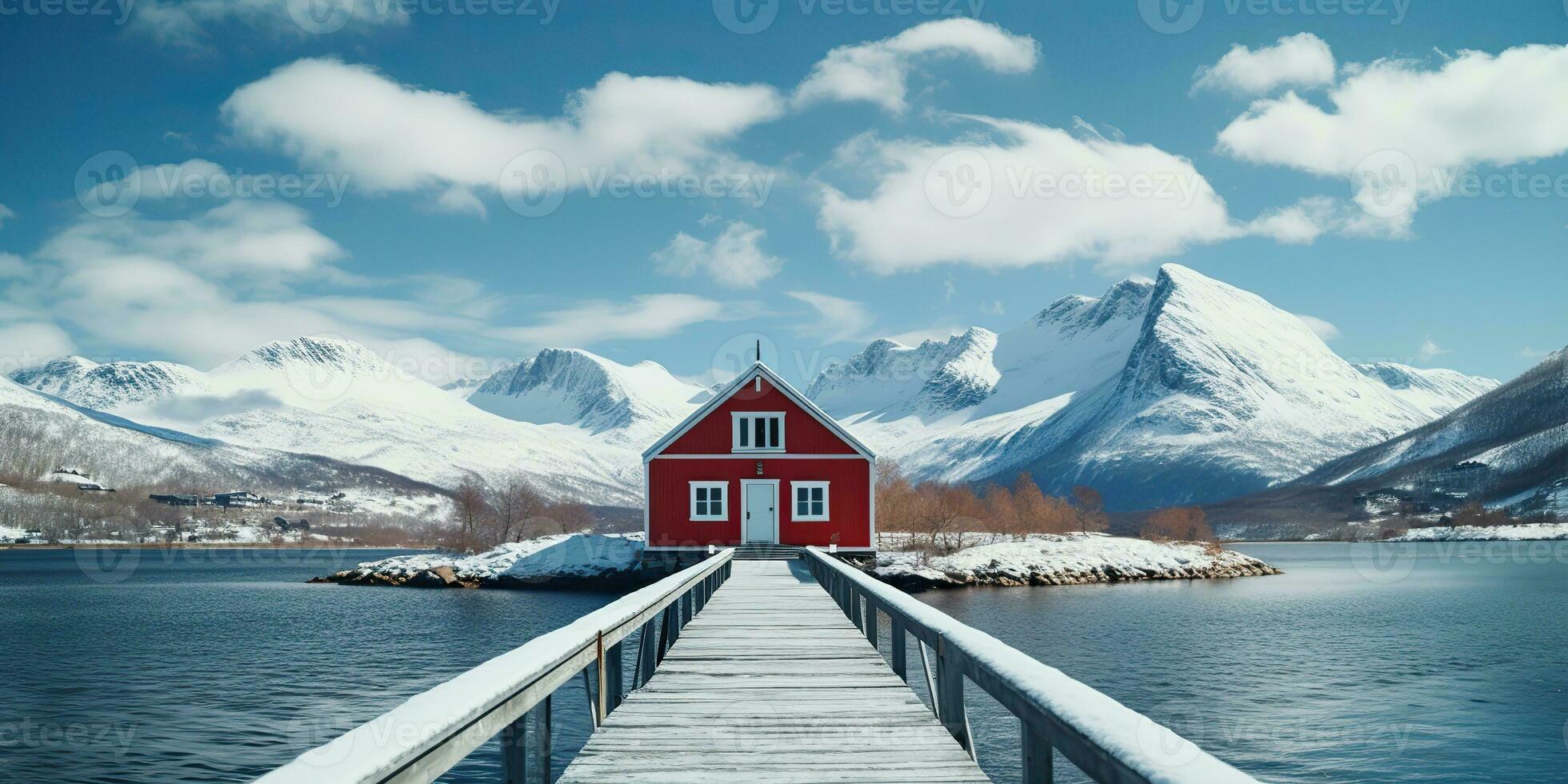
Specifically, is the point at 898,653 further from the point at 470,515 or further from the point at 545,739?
the point at 470,515

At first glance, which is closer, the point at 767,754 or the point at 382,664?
the point at 767,754

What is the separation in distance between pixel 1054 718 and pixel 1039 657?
21.0m

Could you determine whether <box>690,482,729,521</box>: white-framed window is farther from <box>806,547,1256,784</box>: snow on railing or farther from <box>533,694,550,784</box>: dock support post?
<box>533,694,550,784</box>: dock support post

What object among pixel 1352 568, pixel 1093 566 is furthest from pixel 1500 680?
pixel 1352 568

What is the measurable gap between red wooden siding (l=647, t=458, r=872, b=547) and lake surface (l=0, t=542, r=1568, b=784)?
177 inches

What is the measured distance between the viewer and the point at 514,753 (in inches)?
220

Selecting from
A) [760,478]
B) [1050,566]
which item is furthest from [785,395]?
[1050,566]

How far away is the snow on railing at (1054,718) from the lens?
3.55 metres

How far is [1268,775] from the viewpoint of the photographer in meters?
14.8

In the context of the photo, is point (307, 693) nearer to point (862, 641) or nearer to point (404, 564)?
point (862, 641)

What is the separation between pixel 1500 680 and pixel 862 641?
1859cm

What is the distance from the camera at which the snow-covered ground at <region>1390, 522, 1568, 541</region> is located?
142 metres

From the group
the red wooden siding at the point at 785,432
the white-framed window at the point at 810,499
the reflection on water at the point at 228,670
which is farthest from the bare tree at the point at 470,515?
the white-framed window at the point at 810,499

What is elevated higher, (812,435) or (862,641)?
(812,435)
